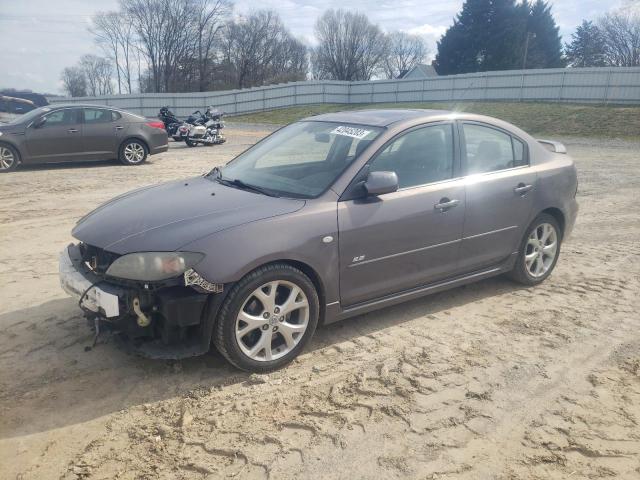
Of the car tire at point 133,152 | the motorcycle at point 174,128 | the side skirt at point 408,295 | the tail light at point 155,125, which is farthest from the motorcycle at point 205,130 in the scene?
the side skirt at point 408,295

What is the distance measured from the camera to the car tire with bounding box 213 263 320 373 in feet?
10.8

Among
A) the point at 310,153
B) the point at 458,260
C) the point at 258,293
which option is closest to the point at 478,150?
the point at 458,260

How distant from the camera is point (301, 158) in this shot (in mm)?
4621

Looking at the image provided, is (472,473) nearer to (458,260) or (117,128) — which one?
(458,260)

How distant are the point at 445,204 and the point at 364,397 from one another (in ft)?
5.71

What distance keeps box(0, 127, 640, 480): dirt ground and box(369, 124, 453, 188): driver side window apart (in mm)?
1167

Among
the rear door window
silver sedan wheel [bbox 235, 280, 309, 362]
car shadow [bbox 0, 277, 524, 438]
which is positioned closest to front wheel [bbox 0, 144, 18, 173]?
car shadow [bbox 0, 277, 524, 438]

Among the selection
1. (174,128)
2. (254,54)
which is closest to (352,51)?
(254,54)

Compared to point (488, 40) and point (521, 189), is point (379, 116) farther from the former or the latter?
point (488, 40)

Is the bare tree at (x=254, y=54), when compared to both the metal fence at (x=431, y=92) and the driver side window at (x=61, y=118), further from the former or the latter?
the driver side window at (x=61, y=118)

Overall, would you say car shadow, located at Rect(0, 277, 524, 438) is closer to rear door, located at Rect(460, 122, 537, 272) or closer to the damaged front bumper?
the damaged front bumper

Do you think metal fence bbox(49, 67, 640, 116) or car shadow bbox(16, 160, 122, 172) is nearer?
car shadow bbox(16, 160, 122, 172)

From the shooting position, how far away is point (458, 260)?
448cm

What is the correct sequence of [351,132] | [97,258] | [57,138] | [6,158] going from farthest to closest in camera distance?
[57,138], [6,158], [351,132], [97,258]
